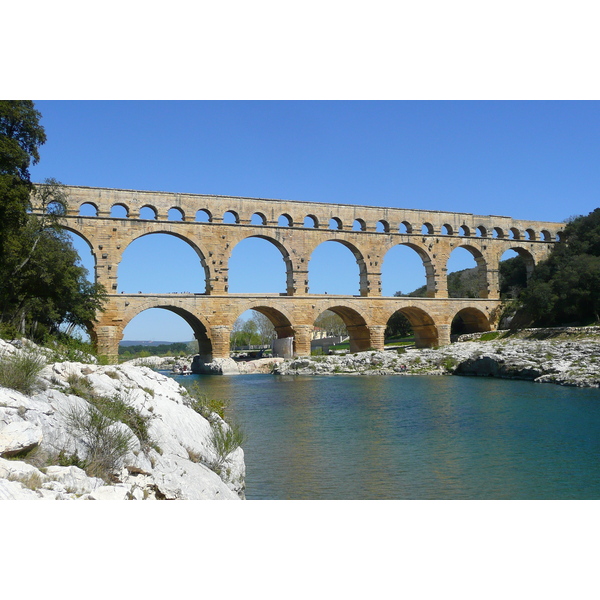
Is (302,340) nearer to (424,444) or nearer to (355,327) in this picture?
(355,327)

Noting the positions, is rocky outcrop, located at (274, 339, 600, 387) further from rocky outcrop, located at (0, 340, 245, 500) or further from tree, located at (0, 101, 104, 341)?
rocky outcrop, located at (0, 340, 245, 500)

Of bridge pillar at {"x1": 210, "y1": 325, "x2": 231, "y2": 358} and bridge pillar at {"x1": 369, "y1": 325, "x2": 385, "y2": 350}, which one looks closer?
bridge pillar at {"x1": 210, "y1": 325, "x2": 231, "y2": 358}

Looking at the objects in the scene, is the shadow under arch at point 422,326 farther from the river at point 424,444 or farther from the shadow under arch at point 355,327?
the river at point 424,444

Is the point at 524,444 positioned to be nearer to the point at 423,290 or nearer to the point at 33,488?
the point at 33,488

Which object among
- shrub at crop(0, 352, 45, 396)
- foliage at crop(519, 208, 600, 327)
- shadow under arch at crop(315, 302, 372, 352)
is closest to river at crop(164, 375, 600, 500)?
shrub at crop(0, 352, 45, 396)

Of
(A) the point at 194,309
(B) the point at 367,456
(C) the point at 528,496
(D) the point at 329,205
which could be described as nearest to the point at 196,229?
(A) the point at 194,309

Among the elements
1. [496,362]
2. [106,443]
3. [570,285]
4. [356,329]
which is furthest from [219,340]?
[106,443]

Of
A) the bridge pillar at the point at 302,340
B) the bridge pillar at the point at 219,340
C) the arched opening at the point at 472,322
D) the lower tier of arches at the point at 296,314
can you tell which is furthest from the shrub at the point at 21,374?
the arched opening at the point at 472,322
